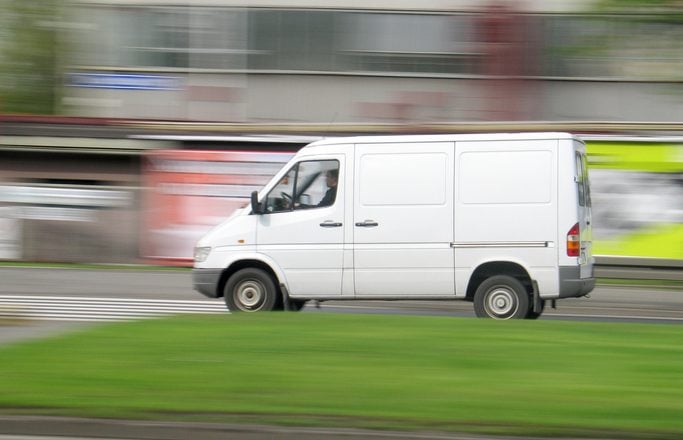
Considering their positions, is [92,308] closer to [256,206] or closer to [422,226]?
[256,206]

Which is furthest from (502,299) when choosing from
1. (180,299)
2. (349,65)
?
(349,65)

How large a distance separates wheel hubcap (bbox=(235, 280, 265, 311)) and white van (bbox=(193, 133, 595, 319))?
1 centimetres

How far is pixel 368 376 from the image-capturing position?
24.5 ft

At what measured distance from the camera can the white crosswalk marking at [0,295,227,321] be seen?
13.8m

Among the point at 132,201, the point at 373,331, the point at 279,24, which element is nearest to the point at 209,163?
the point at 132,201

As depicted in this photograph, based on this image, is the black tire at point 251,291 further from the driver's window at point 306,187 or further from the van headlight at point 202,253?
the driver's window at point 306,187

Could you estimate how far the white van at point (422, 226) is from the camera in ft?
39.9

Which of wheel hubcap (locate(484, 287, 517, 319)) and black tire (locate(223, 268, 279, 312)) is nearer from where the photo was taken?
wheel hubcap (locate(484, 287, 517, 319))

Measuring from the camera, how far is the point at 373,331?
31.2ft

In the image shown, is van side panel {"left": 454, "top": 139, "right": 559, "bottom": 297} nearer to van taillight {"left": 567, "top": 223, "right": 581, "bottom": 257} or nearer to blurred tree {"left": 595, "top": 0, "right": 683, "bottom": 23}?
van taillight {"left": 567, "top": 223, "right": 581, "bottom": 257}

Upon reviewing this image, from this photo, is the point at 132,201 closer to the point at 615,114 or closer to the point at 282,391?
A: the point at 615,114

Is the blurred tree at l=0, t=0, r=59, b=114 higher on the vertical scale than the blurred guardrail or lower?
higher

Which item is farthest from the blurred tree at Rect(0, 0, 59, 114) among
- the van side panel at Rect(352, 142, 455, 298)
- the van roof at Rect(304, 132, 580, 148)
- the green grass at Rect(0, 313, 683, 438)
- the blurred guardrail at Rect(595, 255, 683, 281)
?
the green grass at Rect(0, 313, 683, 438)

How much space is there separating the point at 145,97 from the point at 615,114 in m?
12.9
